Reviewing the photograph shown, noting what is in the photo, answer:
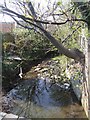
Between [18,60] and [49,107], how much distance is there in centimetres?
166

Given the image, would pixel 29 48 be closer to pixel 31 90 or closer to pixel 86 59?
pixel 31 90

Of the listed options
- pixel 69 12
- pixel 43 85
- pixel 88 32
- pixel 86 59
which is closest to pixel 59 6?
pixel 69 12

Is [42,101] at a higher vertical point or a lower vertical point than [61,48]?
lower

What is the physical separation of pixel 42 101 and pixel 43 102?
5cm

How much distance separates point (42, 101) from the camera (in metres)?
4.31

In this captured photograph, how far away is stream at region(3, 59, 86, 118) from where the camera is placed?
12.4ft

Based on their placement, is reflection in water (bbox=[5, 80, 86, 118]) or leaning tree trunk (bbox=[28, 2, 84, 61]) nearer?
leaning tree trunk (bbox=[28, 2, 84, 61])

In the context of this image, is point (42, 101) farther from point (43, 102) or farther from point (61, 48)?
point (61, 48)

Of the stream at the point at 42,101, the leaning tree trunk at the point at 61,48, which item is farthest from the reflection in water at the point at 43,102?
the leaning tree trunk at the point at 61,48

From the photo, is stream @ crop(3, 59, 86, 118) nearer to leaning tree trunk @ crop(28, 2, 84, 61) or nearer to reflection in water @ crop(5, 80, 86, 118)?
reflection in water @ crop(5, 80, 86, 118)

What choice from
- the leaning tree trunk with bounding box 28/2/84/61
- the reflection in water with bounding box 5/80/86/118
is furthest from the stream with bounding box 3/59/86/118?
the leaning tree trunk with bounding box 28/2/84/61

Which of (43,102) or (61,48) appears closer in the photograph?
(61,48)

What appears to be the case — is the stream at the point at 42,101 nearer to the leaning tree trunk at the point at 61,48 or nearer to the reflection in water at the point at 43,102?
the reflection in water at the point at 43,102

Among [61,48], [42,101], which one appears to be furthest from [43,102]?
[61,48]
